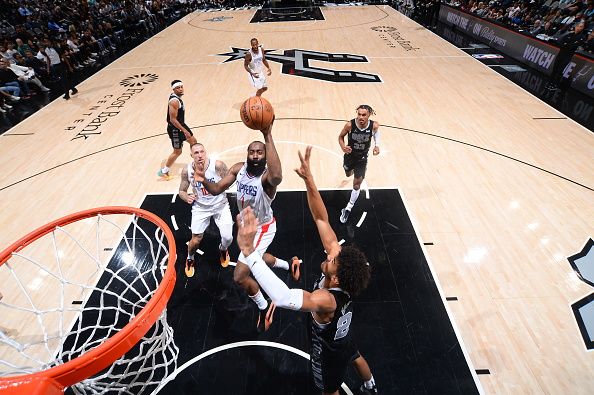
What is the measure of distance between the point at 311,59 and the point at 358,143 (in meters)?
9.22

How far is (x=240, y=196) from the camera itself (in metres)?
4.13

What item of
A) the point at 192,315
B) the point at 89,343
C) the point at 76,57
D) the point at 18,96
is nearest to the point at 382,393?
the point at 192,315

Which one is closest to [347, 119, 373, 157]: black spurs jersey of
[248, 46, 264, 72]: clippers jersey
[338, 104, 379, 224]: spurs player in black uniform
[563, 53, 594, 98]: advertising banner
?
[338, 104, 379, 224]: spurs player in black uniform

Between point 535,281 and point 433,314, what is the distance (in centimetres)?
159

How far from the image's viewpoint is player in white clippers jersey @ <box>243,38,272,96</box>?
877cm

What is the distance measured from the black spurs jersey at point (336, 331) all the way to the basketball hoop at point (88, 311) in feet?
3.97

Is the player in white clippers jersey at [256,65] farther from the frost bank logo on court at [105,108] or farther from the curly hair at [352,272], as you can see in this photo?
the curly hair at [352,272]

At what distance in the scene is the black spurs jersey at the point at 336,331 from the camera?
2642 millimetres

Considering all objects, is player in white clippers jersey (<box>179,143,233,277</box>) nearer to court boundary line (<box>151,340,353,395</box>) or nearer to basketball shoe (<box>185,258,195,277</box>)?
basketball shoe (<box>185,258,195,277</box>)

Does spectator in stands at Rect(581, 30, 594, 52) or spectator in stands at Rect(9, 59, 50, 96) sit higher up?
spectator in stands at Rect(581, 30, 594, 52)

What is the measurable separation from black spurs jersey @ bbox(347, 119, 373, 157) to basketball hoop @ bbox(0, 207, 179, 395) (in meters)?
3.07

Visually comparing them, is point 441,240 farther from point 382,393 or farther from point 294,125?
point 294,125

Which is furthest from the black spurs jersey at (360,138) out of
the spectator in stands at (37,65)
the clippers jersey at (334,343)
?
the spectator in stands at (37,65)

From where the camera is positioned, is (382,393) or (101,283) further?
(101,283)
